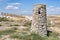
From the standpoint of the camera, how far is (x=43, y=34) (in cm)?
2050

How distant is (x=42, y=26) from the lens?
20656 millimetres

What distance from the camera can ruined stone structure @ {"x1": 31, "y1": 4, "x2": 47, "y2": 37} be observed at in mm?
20453

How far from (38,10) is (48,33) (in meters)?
2.63

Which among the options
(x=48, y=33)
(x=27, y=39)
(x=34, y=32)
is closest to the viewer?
(x=27, y=39)

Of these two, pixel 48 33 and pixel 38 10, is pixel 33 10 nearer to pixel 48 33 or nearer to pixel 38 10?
pixel 38 10

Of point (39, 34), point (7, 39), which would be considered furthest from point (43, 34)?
point (7, 39)

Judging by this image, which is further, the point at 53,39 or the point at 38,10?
the point at 38,10

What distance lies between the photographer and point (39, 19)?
20.5 metres

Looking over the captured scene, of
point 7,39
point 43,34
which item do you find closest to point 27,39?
point 7,39

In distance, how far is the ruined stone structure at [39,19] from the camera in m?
20.5

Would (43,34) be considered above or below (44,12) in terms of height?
below

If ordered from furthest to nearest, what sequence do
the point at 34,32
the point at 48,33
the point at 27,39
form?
the point at 48,33 < the point at 34,32 < the point at 27,39

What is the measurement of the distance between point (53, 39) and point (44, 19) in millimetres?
2555

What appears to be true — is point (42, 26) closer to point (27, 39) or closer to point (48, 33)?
point (48, 33)
